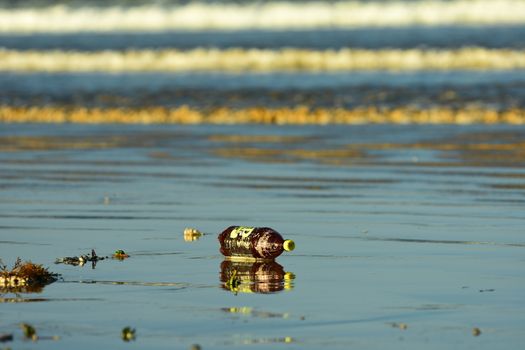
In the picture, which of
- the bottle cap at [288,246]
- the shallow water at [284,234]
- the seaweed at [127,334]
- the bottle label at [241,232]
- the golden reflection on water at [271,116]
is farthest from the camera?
the golden reflection on water at [271,116]

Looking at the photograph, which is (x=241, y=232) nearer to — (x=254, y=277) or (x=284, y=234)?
(x=254, y=277)

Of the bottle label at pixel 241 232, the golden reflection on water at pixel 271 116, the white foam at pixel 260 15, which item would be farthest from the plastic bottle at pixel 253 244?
the white foam at pixel 260 15

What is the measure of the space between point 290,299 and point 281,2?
15532 cm

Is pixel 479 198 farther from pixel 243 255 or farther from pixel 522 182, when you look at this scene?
pixel 243 255

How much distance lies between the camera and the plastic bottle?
12305mm

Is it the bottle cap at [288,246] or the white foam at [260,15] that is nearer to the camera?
the bottle cap at [288,246]

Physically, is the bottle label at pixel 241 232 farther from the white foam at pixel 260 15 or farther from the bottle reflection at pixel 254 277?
the white foam at pixel 260 15

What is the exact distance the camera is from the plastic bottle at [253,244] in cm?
1230

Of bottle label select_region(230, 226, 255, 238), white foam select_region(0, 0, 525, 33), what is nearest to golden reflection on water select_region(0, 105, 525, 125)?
bottle label select_region(230, 226, 255, 238)

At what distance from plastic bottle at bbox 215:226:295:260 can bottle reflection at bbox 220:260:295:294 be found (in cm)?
8

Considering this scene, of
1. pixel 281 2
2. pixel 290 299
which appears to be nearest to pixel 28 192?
pixel 290 299

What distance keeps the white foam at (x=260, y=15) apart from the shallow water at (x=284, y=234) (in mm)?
112088

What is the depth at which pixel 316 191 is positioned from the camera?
1784 cm

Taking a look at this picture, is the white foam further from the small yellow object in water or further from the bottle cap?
the bottle cap
